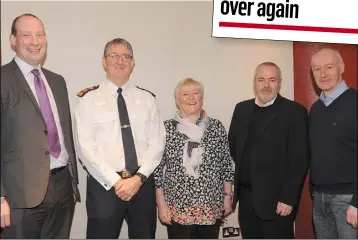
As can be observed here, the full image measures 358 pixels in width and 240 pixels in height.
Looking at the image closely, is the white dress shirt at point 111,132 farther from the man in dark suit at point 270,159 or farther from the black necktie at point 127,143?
the man in dark suit at point 270,159

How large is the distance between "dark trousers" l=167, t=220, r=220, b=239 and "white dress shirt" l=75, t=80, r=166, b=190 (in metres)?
0.46

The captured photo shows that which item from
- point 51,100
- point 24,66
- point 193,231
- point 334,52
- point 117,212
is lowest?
point 193,231

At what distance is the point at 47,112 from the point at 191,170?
1006 millimetres

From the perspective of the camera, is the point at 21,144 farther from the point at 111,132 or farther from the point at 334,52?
the point at 334,52

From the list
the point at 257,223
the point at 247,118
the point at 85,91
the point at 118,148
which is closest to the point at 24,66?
the point at 85,91

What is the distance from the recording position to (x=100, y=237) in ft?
8.85

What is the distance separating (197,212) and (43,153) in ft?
3.52

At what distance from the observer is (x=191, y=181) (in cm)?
271

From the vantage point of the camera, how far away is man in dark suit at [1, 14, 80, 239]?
2.40 metres

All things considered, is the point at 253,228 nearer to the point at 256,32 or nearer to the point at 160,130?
the point at 160,130

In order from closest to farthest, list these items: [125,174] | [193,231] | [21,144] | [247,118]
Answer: [21,144], [125,174], [193,231], [247,118]

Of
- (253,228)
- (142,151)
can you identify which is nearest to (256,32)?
(142,151)

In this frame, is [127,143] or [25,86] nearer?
[25,86]

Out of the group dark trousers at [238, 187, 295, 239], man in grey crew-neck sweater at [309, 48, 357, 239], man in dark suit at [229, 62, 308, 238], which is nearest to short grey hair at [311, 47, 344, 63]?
man in grey crew-neck sweater at [309, 48, 357, 239]
